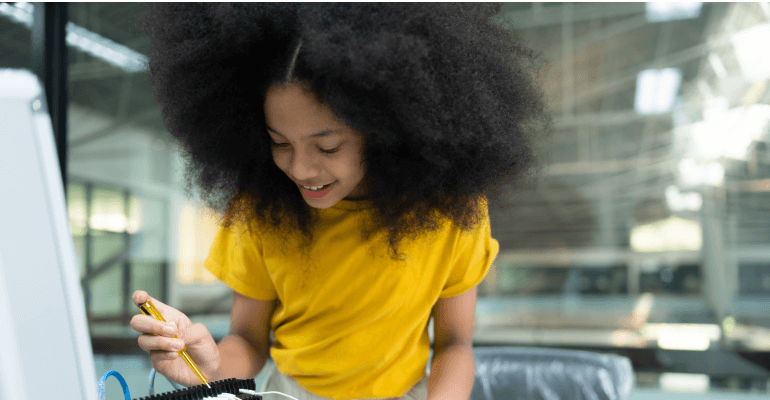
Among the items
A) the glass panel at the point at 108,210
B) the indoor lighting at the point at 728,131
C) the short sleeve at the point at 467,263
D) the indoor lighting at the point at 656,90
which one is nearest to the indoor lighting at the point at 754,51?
the indoor lighting at the point at 728,131

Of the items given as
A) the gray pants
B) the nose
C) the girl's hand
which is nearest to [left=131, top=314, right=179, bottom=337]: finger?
the girl's hand

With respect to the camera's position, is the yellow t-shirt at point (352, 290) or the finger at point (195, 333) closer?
the finger at point (195, 333)

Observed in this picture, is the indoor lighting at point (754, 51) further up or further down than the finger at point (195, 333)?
further up

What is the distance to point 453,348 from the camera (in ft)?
3.25

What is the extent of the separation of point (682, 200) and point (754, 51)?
109 centimetres

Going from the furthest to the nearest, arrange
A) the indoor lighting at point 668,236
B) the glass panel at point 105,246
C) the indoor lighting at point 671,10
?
the glass panel at point 105,246 < the indoor lighting at point 668,236 < the indoor lighting at point 671,10

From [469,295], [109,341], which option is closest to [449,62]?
[469,295]

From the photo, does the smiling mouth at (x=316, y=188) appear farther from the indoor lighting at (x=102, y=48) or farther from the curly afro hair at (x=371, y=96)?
the indoor lighting at (x=102, y=48)

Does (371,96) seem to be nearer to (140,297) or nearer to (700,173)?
(140,297)

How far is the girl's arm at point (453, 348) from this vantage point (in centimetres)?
93

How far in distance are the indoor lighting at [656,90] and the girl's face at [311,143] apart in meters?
3.65

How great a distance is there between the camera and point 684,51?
3.62 m

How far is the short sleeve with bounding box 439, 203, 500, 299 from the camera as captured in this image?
979mm

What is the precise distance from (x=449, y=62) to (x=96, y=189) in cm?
409
